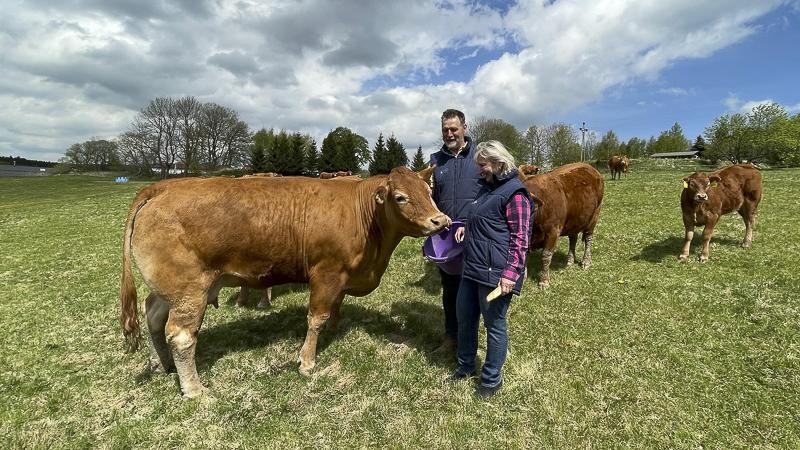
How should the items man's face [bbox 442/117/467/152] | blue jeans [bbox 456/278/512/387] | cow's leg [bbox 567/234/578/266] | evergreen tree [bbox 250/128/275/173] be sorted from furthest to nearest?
evergreen tree [bbox 250/128/275/173] < cow's leg [bbox 567/234/578/266] < man's face [bbox 442/117/467/152] < blue jeans [bbox 456/278/512/387]

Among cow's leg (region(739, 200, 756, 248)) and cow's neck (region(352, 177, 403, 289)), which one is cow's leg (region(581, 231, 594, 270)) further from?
cow's neck (region(352, 177, 403, 289))

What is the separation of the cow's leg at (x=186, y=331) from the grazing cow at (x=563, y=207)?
210 inches

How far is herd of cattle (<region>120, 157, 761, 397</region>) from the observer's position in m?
4.08

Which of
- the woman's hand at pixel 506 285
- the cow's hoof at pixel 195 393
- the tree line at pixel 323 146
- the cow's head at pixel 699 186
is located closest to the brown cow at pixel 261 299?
the cow's hoof at pixel 195 393

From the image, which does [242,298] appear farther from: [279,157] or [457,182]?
[279,157]

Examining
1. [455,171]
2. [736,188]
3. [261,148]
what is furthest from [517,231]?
[261,148]

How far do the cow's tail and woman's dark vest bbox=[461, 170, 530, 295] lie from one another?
3501 mm

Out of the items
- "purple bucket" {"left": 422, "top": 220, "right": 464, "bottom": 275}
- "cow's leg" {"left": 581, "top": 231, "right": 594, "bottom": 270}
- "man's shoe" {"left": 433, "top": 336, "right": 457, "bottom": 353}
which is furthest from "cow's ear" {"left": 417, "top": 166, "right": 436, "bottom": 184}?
"cow's leg" {"left": 581, "top": 231, "right": 594, "bottom": 270}

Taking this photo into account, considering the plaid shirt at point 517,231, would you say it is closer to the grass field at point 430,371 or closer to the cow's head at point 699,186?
the grass field at point 430,371

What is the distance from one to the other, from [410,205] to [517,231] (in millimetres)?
1165

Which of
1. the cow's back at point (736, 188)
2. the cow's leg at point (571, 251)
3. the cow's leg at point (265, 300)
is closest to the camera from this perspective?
the cow's leg at point (265, 300)

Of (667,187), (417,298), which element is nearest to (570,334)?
(417,298)

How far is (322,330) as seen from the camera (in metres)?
5.91

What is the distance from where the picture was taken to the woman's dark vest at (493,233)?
3.76 metres
